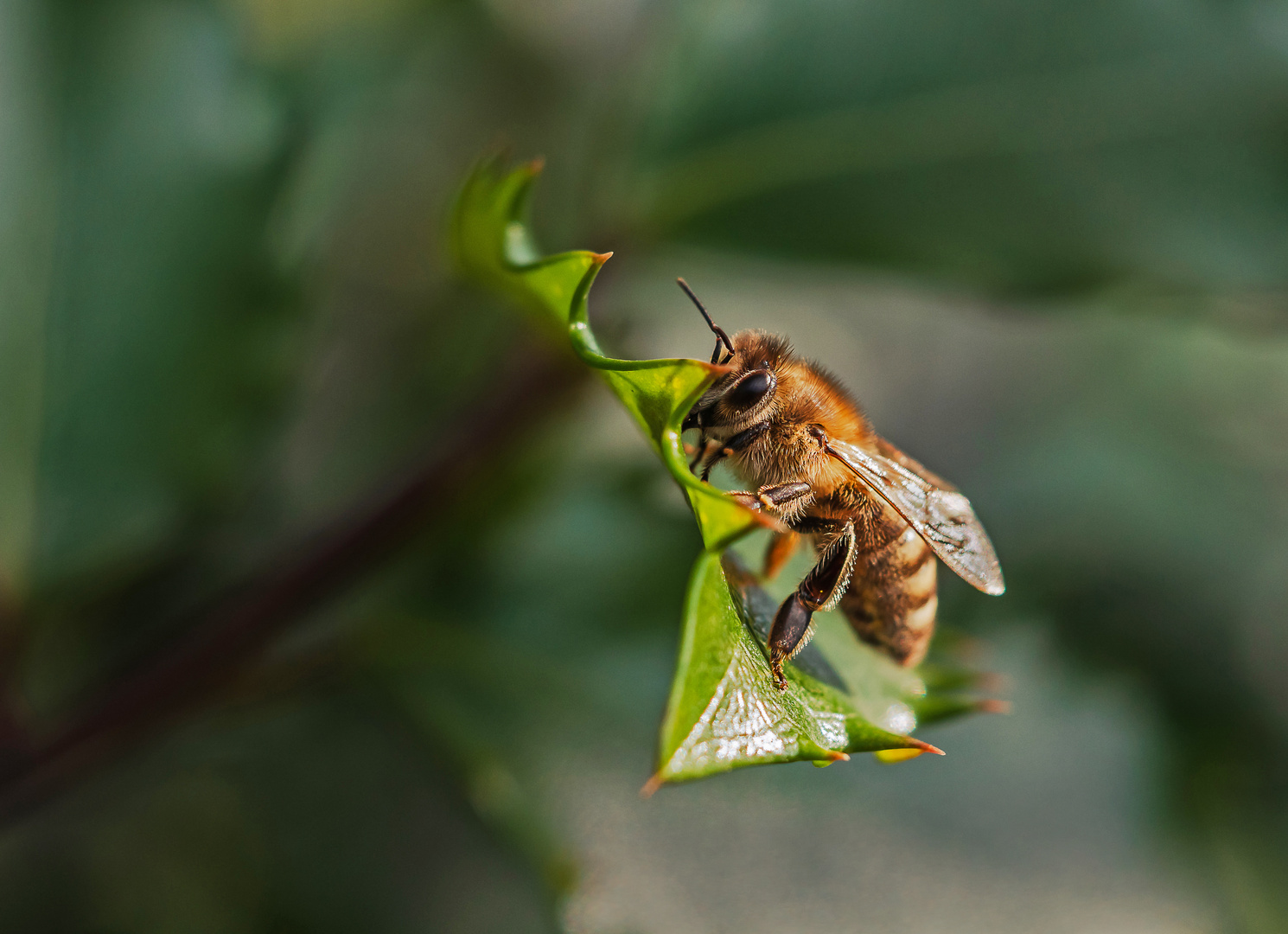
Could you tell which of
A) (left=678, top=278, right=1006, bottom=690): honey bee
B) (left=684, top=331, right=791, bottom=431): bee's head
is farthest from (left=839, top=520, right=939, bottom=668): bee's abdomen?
(left=684, top=331, right=791, bottom=431): bee's head

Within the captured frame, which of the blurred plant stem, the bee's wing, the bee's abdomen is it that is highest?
the blurred plant stem

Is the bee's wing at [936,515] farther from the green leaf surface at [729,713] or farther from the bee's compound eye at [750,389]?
the green leaf surface at [729,713]

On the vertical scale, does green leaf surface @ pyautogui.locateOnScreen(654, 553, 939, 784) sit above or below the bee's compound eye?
above

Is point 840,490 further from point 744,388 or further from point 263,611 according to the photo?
point 263,611

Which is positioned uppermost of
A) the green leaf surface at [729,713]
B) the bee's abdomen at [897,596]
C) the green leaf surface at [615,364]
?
the green leaf surface at [615,364]

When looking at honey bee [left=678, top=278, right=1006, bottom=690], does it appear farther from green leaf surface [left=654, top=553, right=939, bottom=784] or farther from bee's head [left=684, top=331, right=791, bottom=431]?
green leaf surface [left=654, top=553, right=939, bottom=784]

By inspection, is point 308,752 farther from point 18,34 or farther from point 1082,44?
point 1082,44

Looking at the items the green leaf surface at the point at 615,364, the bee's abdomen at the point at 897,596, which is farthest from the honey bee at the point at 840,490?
the green leaf surface at the point at 615,364

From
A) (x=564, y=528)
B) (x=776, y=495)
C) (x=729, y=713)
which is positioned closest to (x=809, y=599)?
(x=776, y=495)
